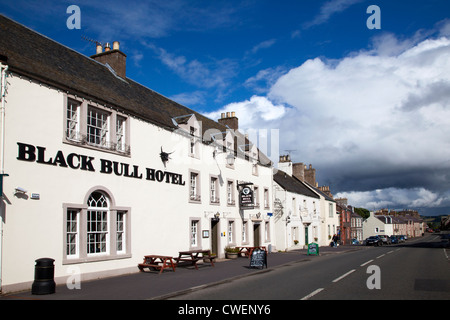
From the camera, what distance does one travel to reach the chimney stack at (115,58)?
72.2 ft

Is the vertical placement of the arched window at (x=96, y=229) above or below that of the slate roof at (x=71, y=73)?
below

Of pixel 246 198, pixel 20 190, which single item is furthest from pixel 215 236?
pixel 20 190

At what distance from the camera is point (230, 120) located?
35938mm

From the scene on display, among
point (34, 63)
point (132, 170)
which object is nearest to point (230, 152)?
point (132, 170)

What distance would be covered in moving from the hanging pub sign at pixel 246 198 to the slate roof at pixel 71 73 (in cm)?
776

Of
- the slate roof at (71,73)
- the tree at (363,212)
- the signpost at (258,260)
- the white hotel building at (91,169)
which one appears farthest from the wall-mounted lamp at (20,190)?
the tree at (363,212)

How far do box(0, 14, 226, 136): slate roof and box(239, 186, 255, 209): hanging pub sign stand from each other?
7756 millimetres

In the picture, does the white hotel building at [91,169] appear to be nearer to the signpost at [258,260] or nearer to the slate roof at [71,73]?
the slate roof at [71,73]

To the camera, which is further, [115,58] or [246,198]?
[246,198]

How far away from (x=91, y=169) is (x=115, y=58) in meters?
A: 8.83

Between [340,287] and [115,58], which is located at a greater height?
[115,58]

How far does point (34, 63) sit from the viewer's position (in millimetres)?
14320

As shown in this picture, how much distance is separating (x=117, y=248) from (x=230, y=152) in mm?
12627

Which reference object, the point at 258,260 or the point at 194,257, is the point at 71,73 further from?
the point at 258,260
